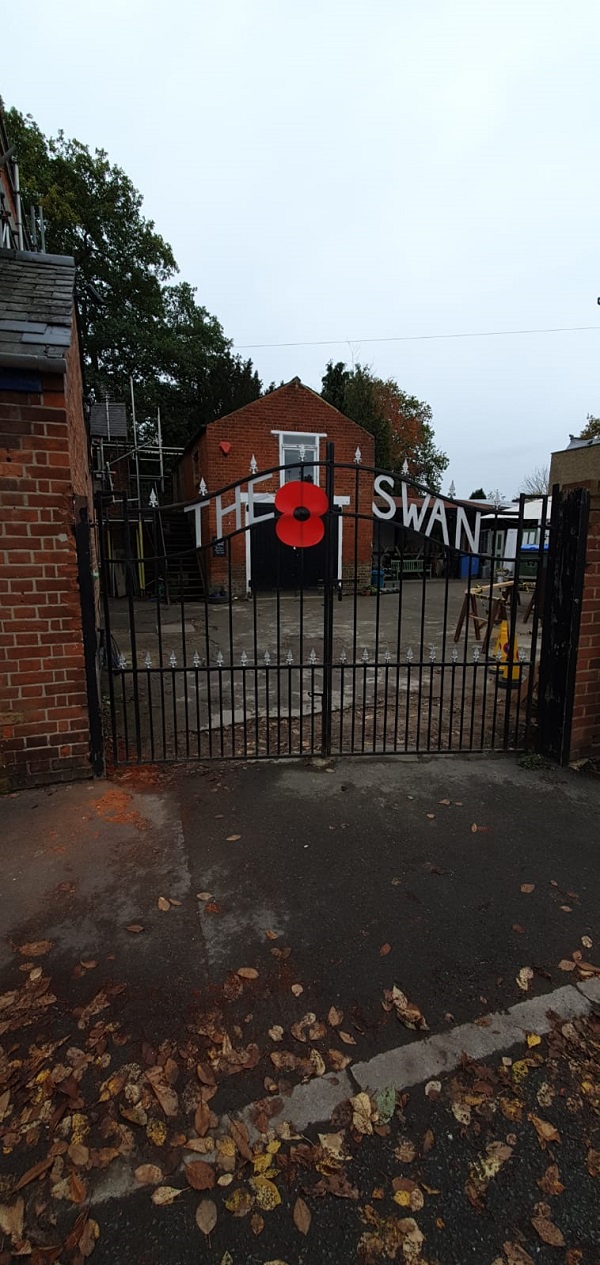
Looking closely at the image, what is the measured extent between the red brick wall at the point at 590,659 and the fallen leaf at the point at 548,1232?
3.10 metres

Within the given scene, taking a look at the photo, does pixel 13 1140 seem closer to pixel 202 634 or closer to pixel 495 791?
pixel 495 791

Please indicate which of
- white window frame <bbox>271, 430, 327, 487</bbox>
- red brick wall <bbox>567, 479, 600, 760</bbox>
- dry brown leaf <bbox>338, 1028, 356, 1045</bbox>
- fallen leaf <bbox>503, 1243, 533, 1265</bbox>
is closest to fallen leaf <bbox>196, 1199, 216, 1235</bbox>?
dry brown leaf <bbox>338, 1028, 356, 1045</bbox>

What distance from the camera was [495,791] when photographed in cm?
377

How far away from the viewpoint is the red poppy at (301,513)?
375 cm

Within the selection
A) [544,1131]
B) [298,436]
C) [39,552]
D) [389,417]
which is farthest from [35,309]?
[389,417]

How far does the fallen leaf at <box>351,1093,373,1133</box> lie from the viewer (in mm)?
1660

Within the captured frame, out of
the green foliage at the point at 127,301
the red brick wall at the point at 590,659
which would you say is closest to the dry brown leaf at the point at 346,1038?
the red brick wall at the point at 590,659

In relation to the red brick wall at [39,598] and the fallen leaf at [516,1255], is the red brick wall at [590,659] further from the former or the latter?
the red brick wall at [39,598]

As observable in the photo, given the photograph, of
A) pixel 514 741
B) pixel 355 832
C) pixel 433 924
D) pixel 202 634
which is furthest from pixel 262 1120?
pixel 202 634

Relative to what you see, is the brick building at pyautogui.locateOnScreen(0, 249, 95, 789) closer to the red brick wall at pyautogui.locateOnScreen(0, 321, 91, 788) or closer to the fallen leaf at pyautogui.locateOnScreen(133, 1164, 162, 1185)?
the red brick wall at pyautogui.locateOnScreen(0, 321, 91, 788)

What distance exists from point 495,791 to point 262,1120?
257 cm

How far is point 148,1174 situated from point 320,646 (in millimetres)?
7157

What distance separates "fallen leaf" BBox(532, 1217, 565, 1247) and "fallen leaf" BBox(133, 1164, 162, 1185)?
39.0 inches

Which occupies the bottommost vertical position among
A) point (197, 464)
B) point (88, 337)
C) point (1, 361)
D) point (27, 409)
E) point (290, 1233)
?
point (290, 1233)
